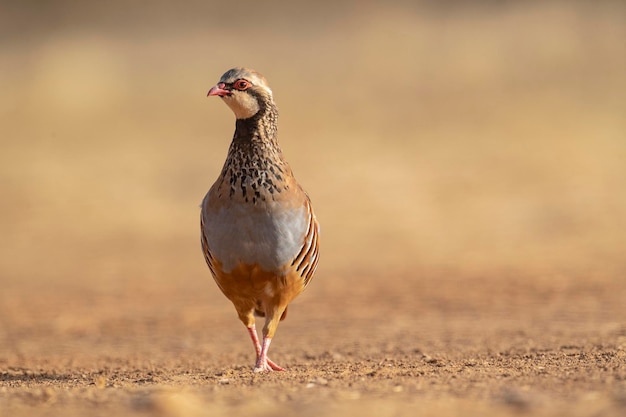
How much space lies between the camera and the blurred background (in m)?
15.8

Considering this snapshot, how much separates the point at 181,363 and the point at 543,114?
1709 centimetres

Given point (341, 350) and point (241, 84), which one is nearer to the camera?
point (241, 84)

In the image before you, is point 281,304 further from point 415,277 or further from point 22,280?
point 22,280

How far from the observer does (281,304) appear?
6.60 meters

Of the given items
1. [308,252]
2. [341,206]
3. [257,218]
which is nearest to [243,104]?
[257,218]

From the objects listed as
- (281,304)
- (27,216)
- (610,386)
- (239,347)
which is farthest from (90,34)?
(610,386)

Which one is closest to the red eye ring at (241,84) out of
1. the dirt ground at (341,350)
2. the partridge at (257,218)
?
the partridge at (257,218)

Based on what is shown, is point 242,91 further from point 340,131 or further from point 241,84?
point 340,131

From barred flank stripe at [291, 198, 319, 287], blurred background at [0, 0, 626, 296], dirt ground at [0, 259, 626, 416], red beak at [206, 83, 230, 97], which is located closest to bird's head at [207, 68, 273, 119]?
red beak at [206, 83, 230, 97]

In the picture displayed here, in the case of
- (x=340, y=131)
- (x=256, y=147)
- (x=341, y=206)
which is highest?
(x=340, y=131)

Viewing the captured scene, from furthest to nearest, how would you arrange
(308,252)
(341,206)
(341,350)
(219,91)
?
(341,206)
(341,350)
(308,252)
(219,91)

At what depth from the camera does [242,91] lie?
21.5ft

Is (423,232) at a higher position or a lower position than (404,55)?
lower

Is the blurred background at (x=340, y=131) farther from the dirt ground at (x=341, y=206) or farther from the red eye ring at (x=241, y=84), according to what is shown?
the red eye ring at (x=241, y=84)
